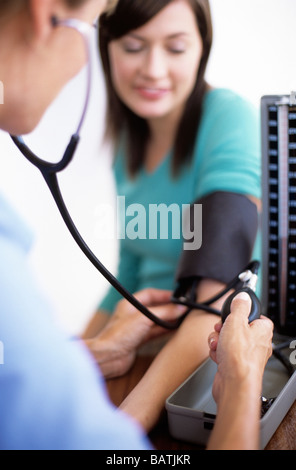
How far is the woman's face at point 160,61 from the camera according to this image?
0.92 meters

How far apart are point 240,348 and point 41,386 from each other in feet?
0.64

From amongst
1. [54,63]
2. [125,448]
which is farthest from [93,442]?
[54,63]

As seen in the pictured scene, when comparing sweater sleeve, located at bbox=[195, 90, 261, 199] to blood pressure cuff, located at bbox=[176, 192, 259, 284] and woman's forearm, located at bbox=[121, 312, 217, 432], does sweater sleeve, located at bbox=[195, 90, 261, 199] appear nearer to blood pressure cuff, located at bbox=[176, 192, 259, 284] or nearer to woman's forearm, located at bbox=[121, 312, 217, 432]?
blood pressure cuff, located at bbox=[176, 192, 259, 284]

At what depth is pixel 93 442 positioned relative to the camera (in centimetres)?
42

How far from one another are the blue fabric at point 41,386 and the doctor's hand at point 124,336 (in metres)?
0.26

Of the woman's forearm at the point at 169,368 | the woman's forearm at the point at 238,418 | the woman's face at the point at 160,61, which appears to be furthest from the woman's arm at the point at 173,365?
the woman's face at the point at 160,61

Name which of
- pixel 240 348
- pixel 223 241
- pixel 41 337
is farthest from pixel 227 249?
pixel 41 337

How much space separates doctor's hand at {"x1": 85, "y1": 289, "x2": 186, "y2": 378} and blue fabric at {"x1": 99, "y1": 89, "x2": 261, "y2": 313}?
223mm

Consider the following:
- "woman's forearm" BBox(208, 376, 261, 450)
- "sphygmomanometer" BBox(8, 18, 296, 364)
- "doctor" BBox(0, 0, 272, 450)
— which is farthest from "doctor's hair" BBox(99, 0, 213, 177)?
"woman's forearm" BBox(208, 376, 261, 450)

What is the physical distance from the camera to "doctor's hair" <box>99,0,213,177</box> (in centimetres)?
89

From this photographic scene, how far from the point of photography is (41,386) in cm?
41

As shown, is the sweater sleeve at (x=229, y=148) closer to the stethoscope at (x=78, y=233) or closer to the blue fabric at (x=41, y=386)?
the stethoscope at (x=78, y=233)

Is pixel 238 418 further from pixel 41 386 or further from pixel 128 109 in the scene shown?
pixel 128 109
